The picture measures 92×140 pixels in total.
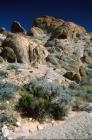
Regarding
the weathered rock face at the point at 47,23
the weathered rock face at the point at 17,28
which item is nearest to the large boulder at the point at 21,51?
the weathered rock face at the point at 17,28

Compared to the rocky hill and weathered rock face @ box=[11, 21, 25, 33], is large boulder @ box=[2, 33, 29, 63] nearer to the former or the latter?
→ the rocky hill

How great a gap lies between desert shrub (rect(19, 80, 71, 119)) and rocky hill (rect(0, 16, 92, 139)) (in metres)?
0.62

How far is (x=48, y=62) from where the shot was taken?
25.1m

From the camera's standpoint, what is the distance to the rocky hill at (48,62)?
1812 cm

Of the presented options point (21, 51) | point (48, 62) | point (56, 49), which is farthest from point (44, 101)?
point (56, 49)

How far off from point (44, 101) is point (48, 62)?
401 inches

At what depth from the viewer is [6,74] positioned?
19.0 meters

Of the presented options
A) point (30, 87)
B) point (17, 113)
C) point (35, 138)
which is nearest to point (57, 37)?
point (30, 87)

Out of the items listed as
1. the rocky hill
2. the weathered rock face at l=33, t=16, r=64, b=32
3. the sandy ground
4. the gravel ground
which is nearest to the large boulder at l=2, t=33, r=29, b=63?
the rocky hill

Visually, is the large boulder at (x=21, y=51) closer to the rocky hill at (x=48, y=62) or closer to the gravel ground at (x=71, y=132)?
the rocky hill at (x=48, y=62)

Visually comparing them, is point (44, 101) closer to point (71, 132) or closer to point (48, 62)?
point (71, 132)

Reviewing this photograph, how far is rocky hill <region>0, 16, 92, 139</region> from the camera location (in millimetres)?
18122

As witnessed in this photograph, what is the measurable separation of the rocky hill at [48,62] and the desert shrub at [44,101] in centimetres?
62

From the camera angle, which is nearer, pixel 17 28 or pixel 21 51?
pixel 21 51
